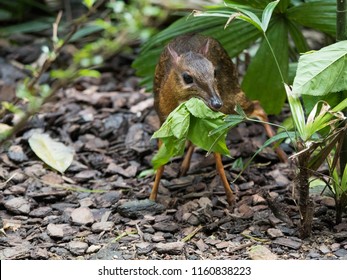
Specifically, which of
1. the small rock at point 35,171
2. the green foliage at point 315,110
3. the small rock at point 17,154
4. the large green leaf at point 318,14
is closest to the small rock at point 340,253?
the green foliage at point 315,110

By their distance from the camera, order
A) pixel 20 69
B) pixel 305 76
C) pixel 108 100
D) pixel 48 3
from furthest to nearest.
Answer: pixel 48 3
pixel 20 69
pixel 108 100
pixel 305 76

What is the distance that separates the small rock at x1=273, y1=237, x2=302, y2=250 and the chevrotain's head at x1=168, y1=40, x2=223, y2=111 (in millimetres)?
917

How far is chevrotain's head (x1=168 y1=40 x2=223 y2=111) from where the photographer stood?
4.57m

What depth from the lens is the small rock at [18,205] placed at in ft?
15.2

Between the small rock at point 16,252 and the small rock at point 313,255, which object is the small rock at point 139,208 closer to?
the small rock at point 16,252

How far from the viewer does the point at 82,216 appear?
15.1 ft

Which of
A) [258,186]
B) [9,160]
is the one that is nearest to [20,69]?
[9,160]

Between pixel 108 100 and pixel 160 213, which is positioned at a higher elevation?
pixel 108 100

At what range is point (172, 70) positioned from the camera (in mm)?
4867

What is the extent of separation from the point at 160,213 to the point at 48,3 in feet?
12.5

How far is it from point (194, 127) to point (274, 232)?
2.60 feet

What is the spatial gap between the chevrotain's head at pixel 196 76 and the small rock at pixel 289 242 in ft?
3.01

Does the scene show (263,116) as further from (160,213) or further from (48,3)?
(48,3)

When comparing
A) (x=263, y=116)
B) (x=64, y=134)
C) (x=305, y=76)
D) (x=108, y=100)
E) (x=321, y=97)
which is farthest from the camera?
(x=108, y=100)
